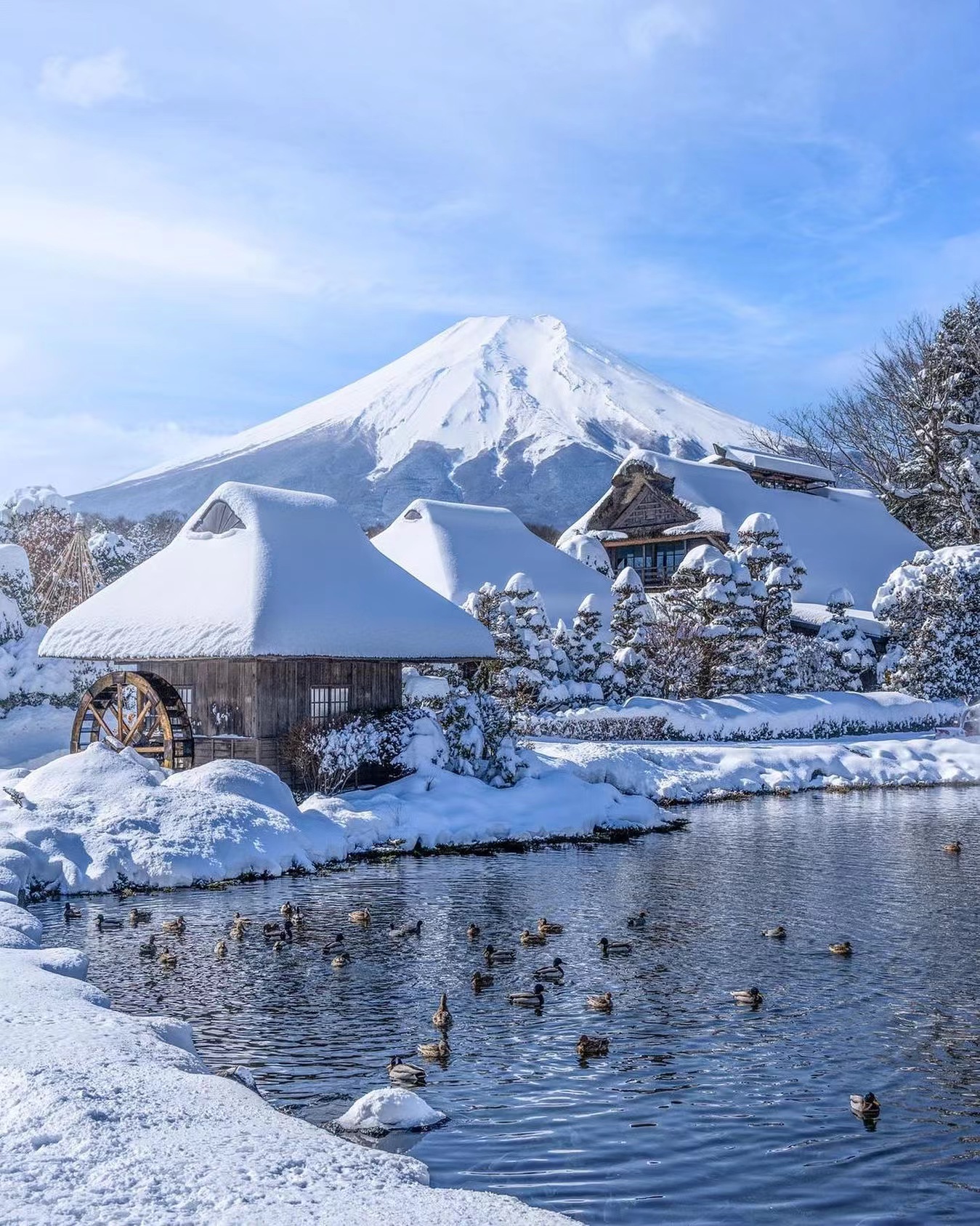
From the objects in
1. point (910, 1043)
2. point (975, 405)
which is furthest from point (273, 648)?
point (975, 405)

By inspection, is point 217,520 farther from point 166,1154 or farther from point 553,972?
point 166,1154

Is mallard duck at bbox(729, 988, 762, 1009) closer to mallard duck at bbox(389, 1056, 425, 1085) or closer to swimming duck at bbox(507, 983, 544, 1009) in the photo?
swimming duck at bbox(507, 983, 544, 1009)

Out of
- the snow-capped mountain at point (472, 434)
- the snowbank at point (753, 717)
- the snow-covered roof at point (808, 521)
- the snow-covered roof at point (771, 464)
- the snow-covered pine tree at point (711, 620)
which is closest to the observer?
the snowbank at point (753, 717)

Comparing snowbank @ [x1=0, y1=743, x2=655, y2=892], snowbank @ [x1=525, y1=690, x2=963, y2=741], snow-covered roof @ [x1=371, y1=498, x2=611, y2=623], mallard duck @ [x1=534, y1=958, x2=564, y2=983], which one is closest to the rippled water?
mallard duck @ [x1=534, y1=958, x2=564, y2=983]

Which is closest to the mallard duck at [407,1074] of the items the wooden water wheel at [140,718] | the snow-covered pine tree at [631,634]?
the wooden water wheel at [140,718]

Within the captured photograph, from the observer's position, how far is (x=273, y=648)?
22328 millimetres

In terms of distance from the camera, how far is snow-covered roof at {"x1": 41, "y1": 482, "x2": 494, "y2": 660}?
75.5 feet

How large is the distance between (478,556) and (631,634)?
10.7 metres

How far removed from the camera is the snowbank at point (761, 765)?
2725 cm

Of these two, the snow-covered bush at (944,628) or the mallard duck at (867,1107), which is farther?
the snow-covered bush at (944,628)

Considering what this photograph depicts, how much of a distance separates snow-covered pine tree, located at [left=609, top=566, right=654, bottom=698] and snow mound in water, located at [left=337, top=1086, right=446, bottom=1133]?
2881 centimetres

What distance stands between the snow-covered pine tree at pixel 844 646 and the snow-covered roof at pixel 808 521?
7712 millimetres

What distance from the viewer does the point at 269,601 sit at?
75.8 feet

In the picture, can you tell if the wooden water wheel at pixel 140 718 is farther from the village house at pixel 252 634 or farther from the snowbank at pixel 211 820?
the snowbank at pixel 211 820
